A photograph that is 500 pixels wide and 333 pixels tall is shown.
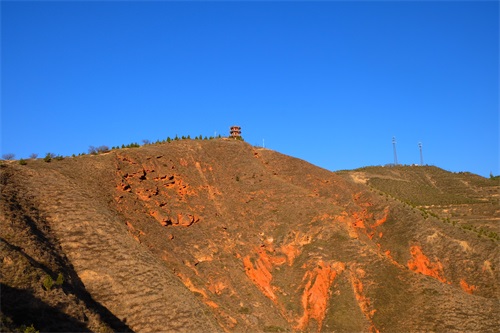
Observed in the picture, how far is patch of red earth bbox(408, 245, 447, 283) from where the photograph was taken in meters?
42.3

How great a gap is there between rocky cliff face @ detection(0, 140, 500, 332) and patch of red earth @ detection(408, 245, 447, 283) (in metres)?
0.11

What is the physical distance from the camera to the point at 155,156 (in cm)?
4338

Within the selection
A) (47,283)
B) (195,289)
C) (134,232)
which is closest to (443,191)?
(195,289)

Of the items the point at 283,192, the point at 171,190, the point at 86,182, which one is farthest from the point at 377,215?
the point at 86,182

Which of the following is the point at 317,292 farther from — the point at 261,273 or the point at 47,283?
the point at 47,283

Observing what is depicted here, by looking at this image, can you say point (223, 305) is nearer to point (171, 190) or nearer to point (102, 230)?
point (102, 230)

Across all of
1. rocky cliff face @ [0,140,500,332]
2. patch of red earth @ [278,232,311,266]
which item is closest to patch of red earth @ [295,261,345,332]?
rocky cliff face @ [0,140,500,332]

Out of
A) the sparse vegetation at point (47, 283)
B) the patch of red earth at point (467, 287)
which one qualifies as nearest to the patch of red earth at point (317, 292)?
the patch of red earth at point (467, 287)

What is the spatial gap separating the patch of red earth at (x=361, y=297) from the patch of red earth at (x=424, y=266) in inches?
251

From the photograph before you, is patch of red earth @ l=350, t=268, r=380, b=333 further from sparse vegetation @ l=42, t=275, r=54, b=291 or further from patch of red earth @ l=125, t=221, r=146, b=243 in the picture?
sparse vegetation @ l=42, t=275, r=54, b=291

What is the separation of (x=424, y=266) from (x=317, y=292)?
11439 mm

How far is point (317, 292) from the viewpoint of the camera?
36.6 meters

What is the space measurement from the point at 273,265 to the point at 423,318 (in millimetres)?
11077

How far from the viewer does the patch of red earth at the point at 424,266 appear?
42.3m
